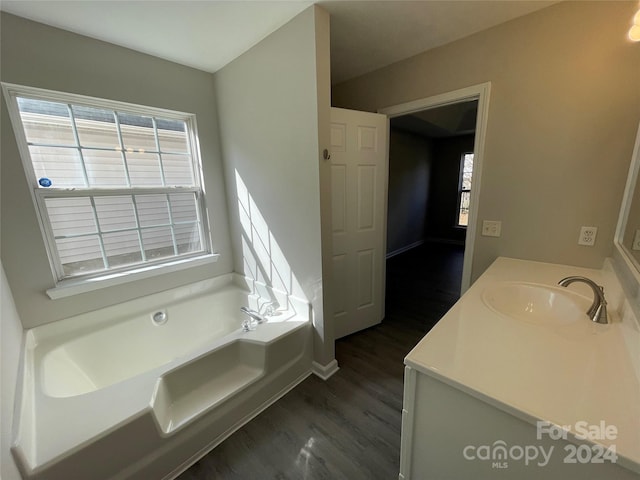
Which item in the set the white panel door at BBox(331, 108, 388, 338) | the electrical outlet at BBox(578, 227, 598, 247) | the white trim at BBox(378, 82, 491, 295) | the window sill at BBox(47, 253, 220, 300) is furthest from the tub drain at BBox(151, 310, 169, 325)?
the electrical outlet at BBox(578, 227, 598, 247)

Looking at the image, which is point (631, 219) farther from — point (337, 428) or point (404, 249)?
point (404, 249)

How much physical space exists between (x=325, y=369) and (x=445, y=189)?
17.2ft

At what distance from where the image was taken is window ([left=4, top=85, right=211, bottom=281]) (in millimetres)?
1628

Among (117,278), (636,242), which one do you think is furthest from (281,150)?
(636,242)

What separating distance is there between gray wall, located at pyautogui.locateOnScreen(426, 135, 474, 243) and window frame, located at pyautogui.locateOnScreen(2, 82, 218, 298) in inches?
201

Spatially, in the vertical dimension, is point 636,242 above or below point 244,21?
below

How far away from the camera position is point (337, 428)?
1.47 metres

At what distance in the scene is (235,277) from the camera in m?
2.59

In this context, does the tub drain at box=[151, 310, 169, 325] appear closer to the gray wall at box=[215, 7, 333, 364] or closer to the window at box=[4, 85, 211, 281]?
the window at box=[4, 85, 211, 281]

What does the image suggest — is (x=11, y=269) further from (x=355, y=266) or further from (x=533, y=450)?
(x=533, y=450)

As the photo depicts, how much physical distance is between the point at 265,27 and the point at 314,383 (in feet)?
8.01

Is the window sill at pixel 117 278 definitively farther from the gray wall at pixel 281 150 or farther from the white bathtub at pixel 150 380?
the gray wall at pixel 281 150

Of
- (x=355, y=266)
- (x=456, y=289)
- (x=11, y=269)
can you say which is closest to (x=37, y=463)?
(x=11, y=269)

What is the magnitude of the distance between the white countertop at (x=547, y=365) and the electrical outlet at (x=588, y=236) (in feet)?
1.69
